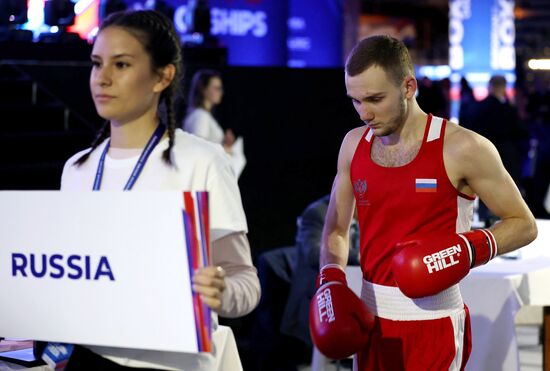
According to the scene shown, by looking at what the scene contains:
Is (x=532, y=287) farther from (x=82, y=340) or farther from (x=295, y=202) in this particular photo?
(x=295, y=202)

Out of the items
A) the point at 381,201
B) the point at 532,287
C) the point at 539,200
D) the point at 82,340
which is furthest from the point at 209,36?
the point at 82,340

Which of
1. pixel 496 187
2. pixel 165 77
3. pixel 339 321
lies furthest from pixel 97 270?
pixel 496 187

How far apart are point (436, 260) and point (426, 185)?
234 millimetres

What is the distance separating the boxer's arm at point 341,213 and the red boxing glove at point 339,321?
15 cm

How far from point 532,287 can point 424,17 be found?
14.9 metres

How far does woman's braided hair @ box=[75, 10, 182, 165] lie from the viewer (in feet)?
6.84

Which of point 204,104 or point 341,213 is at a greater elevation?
point 204,104

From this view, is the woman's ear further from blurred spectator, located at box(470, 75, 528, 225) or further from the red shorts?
blurred spectator, located at box(470, 75, 528, 225)

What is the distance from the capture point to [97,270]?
187 cm

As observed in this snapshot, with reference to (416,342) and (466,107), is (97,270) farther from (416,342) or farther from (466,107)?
(466,107)

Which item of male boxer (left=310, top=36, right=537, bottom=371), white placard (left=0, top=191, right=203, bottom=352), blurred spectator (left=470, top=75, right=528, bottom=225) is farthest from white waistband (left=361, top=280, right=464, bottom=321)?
blurred spectator (left=470, top=75, right=528, bottom=225)

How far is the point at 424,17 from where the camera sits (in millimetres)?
18391

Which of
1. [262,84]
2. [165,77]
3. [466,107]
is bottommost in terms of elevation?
[466,107]

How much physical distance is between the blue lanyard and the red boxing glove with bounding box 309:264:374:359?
0.84 metres
